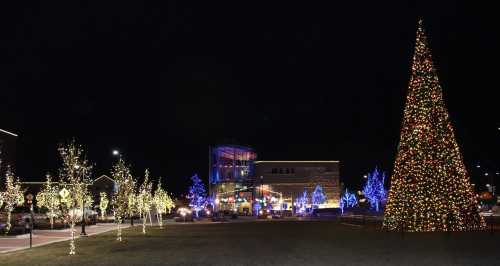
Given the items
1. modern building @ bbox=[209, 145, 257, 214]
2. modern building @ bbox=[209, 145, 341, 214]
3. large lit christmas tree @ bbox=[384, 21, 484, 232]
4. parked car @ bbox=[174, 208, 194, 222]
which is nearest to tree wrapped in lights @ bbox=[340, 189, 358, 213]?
modern building @ bbox=[209, 145, 341, 214]

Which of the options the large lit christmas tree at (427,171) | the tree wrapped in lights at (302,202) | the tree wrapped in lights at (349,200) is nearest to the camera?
the large lit christmas tree at (427,171)

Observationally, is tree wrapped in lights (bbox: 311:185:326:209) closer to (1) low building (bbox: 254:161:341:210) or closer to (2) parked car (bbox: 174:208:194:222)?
(1) low building (bbox: 254:161:341:210)

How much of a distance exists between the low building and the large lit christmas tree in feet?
233

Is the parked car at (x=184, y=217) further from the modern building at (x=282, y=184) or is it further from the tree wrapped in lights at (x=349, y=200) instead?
the tree wrapped in lights at (x=349, y=200)

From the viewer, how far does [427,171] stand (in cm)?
3609

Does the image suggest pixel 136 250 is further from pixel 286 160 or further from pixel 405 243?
pixel 286 160

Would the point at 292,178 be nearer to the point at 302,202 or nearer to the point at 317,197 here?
the point at 302,202

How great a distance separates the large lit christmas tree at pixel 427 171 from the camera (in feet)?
117

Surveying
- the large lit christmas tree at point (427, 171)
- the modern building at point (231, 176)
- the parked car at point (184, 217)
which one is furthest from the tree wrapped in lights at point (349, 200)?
the large lit christmas tree at point (427, 171)

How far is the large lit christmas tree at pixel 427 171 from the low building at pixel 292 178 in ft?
233

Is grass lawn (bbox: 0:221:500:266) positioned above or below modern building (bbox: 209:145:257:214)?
below

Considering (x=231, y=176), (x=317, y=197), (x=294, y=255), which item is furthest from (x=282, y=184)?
(x=294, y=255)

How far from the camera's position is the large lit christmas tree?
35812 millimetres

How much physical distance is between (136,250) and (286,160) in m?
85.1
